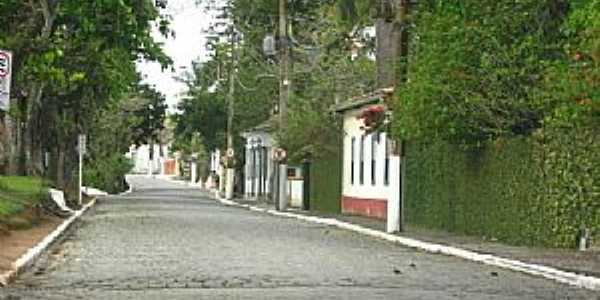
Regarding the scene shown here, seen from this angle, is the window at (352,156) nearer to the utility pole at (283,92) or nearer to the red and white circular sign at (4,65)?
the utility pole at (283,92)

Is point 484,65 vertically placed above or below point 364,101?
below

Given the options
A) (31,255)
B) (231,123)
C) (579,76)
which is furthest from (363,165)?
(231,123)

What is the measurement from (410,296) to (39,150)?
32.6 metres

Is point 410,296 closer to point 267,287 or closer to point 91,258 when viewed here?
point 267,287

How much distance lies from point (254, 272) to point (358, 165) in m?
27.1

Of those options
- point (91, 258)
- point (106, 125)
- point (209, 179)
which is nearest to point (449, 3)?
point (91, 258)

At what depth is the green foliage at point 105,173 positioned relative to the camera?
255 ft

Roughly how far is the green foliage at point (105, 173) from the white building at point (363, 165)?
32324 mm

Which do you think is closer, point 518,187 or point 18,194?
point 518,187

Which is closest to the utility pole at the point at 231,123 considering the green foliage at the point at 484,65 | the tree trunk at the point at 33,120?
the tree trunk at the point at 33,120

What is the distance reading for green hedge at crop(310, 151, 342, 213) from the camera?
46156mm

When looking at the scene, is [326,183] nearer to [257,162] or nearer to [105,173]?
[257,162]

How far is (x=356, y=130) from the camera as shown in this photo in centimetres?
4366

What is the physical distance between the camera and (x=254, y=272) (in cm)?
1659
